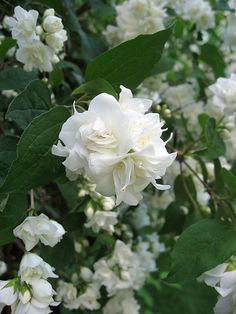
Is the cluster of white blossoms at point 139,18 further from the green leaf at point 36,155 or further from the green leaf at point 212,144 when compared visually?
the green leaf at point 36,155

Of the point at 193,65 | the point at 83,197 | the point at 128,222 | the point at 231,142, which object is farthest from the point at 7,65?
the point at 193,65

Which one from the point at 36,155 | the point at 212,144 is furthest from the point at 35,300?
the point at 212,144

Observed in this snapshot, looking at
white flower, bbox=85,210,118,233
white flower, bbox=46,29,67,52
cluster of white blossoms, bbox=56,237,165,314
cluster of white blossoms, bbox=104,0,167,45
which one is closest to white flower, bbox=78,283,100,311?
cluster of white blossoms, bbox=56,237,165,314

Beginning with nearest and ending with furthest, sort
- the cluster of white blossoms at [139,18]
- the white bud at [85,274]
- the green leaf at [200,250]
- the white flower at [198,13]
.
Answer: the green leaf at [200,250] < the white bud at [85,274] < the cluster of white blossoms at [139,18] < the white flower at [198,13]

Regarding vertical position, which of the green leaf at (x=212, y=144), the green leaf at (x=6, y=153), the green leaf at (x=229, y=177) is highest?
the green leaf at (x=6, y=153)

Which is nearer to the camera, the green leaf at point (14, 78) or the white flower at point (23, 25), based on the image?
the white flower at point (23, 25)

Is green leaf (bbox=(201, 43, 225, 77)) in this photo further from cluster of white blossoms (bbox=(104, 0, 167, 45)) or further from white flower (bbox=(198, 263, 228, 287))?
white flower (bbox=(198, 263, 228, 287))

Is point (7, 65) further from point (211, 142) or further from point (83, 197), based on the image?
point (211, 142)

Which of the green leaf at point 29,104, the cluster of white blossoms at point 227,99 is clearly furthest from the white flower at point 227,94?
the green leaf at point 29,104
